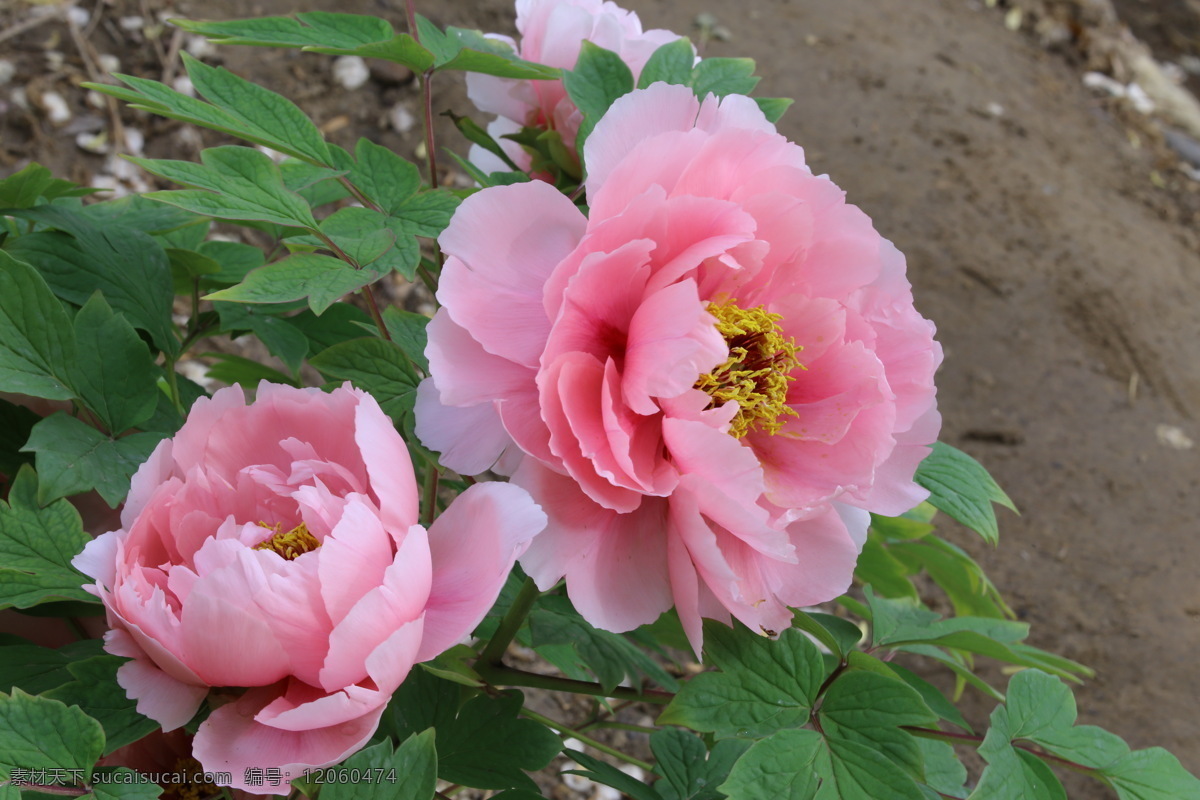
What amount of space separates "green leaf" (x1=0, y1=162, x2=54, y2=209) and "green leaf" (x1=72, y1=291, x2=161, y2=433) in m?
0.13

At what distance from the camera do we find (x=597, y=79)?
67cm

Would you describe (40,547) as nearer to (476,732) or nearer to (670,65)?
(476,732)

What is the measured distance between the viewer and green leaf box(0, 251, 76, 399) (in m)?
0.60

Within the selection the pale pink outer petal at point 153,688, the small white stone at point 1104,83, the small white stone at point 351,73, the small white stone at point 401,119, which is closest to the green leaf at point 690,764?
the pale pink outer petal at point 153,688

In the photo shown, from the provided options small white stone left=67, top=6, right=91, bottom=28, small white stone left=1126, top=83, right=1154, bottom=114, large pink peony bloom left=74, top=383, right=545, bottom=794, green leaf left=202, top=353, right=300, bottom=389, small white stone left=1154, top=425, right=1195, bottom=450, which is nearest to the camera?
large pink peony bloom left=74, top=383, right=545, bottom=794

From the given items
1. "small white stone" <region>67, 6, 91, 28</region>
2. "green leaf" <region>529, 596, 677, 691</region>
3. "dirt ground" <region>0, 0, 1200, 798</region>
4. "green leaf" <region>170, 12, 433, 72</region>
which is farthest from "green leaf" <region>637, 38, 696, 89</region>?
"small white stone" <region>67, 6, 91, 28</region>

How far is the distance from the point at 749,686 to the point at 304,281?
0.33 m

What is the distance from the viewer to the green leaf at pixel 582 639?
2.14ft

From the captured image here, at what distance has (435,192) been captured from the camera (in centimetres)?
63

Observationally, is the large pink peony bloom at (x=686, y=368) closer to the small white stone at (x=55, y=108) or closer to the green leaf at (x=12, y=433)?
the green leaf at (x=12, y=433)

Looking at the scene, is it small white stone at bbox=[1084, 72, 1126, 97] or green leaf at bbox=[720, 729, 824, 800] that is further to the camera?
small white stone at bbox=[1084, 72, 1126, 97]

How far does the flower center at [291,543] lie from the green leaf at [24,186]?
35 centimetres

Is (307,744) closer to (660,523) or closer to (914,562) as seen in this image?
(660,523)

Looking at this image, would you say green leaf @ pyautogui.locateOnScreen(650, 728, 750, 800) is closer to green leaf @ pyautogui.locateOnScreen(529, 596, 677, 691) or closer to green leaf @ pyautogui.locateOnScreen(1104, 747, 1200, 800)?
green leaf @ pyautogui.locateOnScreen(529, 596, 677, 691)
